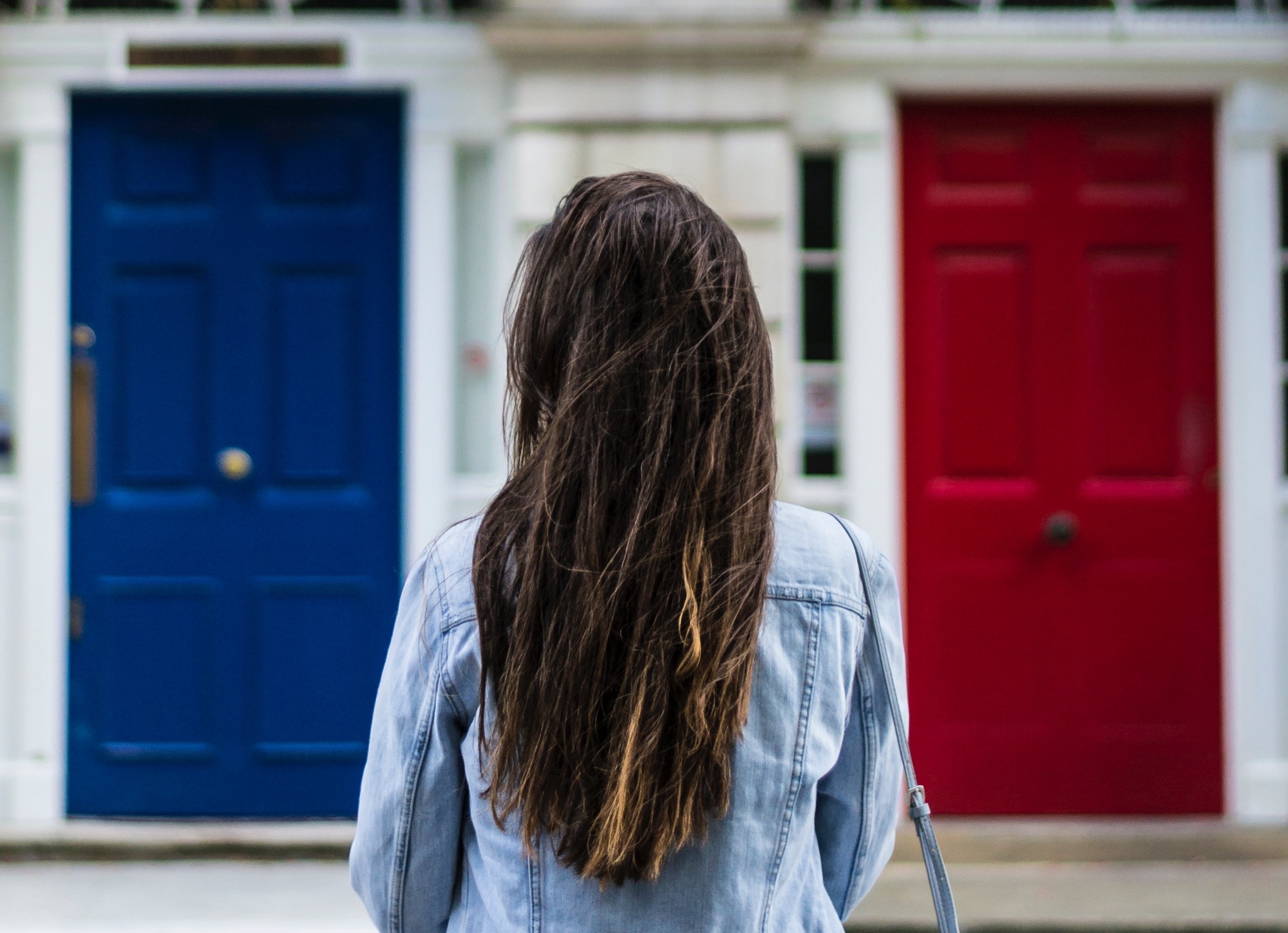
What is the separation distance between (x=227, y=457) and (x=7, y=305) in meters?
1.03

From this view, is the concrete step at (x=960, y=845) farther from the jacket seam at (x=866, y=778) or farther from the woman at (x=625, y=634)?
the woman at (x=625, y=634)

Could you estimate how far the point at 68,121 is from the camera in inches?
191

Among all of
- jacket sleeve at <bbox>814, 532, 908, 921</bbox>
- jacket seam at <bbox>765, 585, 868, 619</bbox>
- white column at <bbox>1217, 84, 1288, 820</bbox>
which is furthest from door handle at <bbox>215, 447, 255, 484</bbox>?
jacket seam at <bbox>765, 585, 868, 619</bbox>

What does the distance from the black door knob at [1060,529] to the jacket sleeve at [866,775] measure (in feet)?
11.6

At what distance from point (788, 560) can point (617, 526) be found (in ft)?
0.63

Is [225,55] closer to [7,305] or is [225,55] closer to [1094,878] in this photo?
[7,305]

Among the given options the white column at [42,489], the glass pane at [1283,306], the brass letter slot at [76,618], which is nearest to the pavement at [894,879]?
the white column at [42,489]

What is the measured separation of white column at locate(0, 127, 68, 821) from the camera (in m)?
4.80

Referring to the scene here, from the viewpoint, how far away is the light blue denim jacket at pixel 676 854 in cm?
127

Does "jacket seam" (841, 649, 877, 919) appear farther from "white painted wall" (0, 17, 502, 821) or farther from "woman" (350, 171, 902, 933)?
"white painted wall" (0, 17, 502, 821)

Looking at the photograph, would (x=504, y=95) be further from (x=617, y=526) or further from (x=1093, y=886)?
(x=617, y=526)

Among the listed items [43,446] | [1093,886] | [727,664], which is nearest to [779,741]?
[727,664]

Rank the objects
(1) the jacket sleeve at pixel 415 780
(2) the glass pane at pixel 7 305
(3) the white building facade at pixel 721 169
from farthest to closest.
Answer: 1. (2) the glass pane at pixel 7 305
2. (3) the white building facade at pixel 721 169
3. (1) the jacket sleeve at pixel 415 780

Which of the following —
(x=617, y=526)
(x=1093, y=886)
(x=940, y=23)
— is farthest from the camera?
(x=940, y=23)
